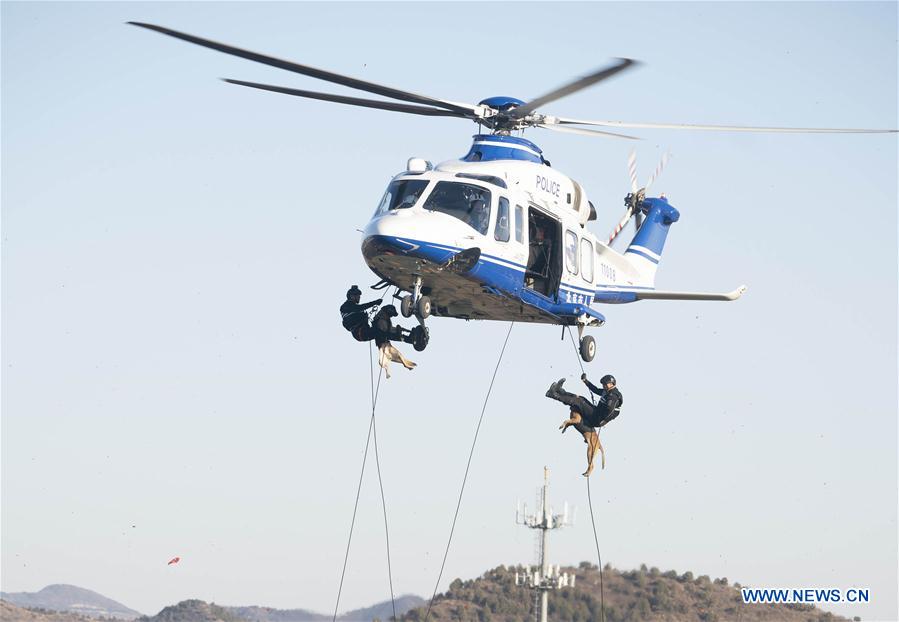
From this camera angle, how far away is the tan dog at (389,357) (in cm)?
2903

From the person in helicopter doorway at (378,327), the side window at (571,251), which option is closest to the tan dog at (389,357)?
the person in helicopter doorway at (378,327)

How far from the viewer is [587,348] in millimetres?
31172

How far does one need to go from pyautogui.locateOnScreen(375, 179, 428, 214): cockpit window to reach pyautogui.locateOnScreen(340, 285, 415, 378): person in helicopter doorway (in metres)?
2.13

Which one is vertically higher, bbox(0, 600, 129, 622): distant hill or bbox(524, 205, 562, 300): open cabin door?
bbox(0, 600, 129, 622): distant hill

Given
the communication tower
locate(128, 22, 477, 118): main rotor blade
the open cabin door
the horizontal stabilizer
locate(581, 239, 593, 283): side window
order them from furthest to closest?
1. the communication tower
2. the horizontal stabilizer
3. locate(581, 239, 593, 283): side window
4. the open cabin door
5. locate(128, 22, 477, 118): main rotor blade

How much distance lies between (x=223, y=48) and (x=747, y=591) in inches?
2233

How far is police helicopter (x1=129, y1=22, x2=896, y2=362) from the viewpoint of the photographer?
88.3 ft

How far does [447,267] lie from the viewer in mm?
27344

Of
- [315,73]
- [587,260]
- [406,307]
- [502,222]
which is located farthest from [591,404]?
[315,73]

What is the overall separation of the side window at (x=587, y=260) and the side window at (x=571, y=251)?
47 centimetres

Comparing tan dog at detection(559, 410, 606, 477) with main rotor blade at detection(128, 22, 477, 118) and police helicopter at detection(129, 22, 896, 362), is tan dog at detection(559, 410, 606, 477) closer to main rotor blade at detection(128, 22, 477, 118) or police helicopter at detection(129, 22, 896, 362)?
police helicopter at detection(129, 22, 896, 362)

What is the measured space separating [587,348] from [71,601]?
9187 centimetres

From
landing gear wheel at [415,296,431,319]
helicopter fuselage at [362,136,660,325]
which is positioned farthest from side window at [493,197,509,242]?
landing gear wheel at [415,296,431,319]

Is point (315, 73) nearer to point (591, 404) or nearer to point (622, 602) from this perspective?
point (591, 404)
